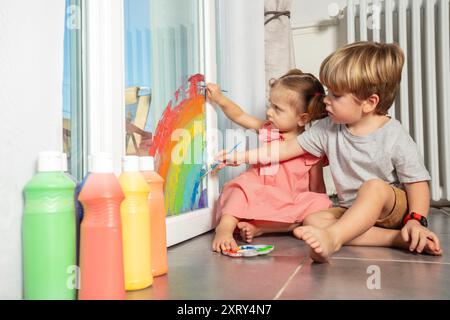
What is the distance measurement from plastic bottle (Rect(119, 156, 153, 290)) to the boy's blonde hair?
0.61m

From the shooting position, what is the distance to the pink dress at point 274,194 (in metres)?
1.18

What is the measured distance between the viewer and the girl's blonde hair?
1306 mm

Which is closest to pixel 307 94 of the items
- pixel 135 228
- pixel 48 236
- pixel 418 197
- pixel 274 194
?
pixel 274 194

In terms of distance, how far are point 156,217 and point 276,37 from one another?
1039 mm

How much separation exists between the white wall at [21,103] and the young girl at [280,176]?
602 mm

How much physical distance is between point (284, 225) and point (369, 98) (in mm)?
388

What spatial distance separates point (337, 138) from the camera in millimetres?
1211

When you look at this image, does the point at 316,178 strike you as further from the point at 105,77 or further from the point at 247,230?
the point at 105,77

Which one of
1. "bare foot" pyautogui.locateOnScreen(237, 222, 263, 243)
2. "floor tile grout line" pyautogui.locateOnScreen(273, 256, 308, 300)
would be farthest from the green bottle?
"bare foot" pyautogui.locateOnScreen(237, 222, 263, 243)

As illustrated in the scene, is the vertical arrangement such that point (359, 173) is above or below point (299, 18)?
below

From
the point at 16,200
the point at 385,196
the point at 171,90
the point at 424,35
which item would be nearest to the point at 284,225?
the point at 385,196

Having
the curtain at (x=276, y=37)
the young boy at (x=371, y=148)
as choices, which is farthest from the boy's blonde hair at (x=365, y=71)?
the curtain at (x=276, y=37)

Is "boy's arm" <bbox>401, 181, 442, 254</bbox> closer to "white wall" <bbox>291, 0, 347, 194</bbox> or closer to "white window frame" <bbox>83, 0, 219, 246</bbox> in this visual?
"white window frame" <bbox>83, 0, 219, 246</bbox>
